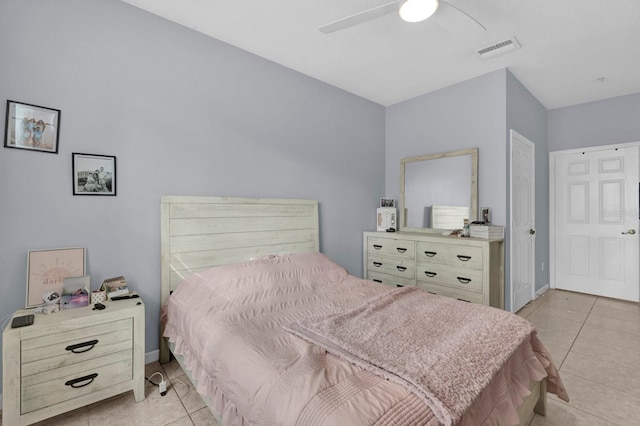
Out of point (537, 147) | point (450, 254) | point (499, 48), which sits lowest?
point (450, 254)

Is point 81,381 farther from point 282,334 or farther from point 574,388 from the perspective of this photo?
point 574,388

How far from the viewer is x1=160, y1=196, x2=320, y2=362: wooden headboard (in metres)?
2.29

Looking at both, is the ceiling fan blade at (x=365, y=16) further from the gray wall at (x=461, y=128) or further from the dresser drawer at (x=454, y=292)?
the dresser drawer at (x=454, y=292)

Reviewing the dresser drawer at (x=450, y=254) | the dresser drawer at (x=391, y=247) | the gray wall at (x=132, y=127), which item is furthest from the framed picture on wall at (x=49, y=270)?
the dresser drawer at (x=450, y=254)

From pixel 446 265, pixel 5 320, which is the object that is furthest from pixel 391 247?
pixel 5 320

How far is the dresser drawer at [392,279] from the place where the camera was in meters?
3.34

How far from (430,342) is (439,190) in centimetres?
255

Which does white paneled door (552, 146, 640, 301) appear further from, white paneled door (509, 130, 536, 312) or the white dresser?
the white dresser

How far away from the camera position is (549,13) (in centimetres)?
223

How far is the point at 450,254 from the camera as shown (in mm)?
3002

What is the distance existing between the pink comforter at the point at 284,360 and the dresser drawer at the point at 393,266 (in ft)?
3.52

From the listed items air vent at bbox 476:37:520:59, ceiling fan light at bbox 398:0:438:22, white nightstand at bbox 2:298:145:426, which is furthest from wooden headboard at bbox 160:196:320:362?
air vent at bbox 476:37:520:59

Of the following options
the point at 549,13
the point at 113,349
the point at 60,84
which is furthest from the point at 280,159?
the point at 549,13

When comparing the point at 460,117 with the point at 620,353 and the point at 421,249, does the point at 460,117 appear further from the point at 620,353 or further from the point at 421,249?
the point at 620,353
